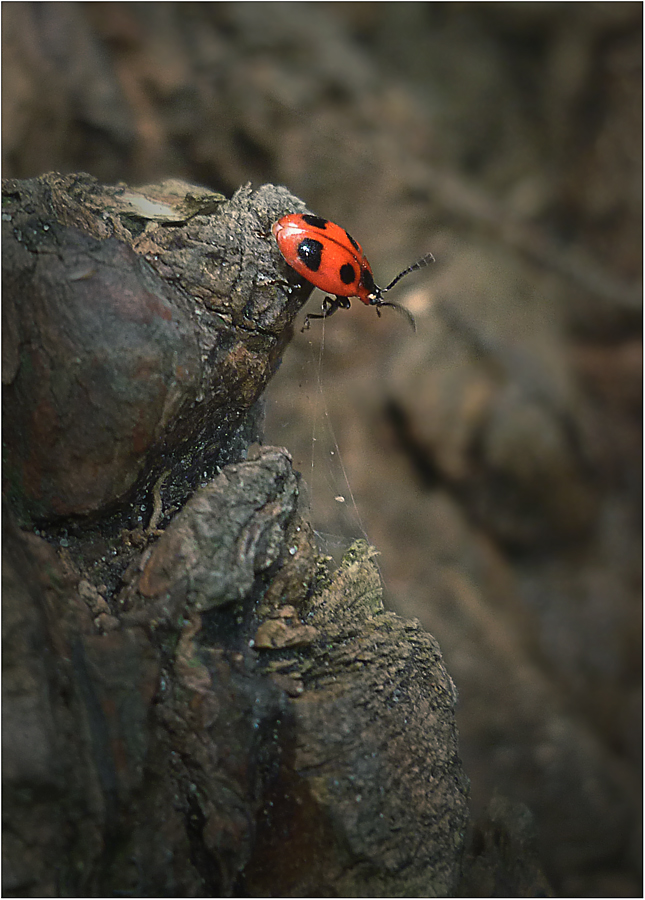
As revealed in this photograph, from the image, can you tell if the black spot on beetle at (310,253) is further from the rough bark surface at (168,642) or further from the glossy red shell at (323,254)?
the rough bark surface at (168,642)

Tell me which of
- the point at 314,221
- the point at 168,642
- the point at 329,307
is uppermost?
the point at 314,221

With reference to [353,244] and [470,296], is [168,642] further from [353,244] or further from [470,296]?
[470,296]

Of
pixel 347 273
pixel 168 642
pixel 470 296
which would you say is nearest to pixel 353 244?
pixel 347 273

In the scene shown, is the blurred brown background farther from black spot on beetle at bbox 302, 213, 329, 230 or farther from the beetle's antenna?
black spot on beetle at bbox 302, 213, 329, 230

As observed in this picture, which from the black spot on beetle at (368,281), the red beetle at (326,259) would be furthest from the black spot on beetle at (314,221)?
the black spot on beetle at (368,281)

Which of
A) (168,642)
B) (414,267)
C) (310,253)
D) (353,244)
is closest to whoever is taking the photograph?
(168,642)

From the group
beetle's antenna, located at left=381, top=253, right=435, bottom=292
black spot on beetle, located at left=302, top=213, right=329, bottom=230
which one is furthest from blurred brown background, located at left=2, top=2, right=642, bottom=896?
black spot on beetle, located at left=302, top=213, right=329, bottom=230
